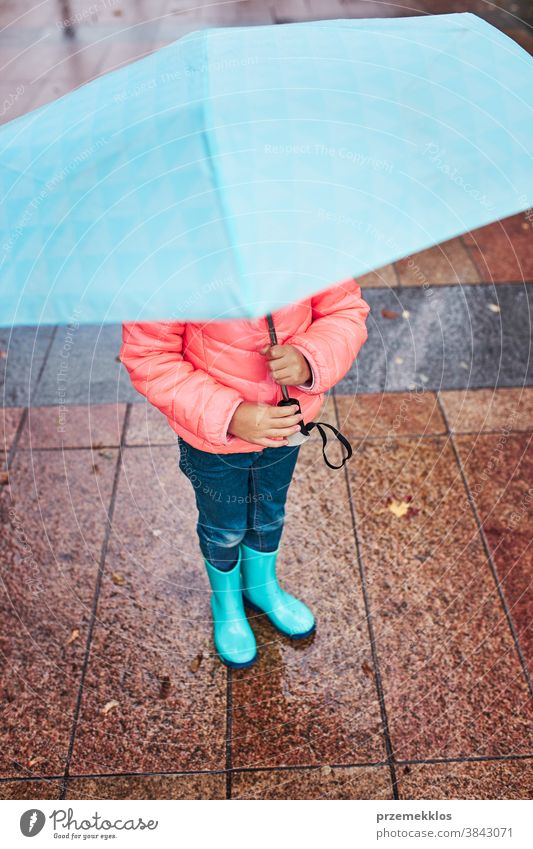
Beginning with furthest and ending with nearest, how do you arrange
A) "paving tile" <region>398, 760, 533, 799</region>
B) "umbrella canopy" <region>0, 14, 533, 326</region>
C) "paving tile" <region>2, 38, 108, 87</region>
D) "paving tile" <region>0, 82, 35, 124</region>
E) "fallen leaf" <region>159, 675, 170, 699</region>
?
"paving tile" <region>2, 38, 108, 87</region>
"paving tile" <region>0, 82, 35, 124</region>
"fallen leaf" <region>159, 675, 170, 699</region>
"paving tile" <region>398, 760, 533, 799</region>
"umbrella canopy" <region>0, 14, 533, 326</region>

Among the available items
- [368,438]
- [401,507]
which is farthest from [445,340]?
[401,507]

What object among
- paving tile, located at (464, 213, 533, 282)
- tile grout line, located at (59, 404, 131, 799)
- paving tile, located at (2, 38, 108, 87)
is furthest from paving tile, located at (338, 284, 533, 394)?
paving tile, located at (2, 38, 108, 87)

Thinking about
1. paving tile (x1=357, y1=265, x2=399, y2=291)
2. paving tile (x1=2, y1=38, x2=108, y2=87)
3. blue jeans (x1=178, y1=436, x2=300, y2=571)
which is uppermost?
paving tile (x1=2, y1=38, x2=108, y2=87)

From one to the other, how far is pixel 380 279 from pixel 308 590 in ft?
7.42

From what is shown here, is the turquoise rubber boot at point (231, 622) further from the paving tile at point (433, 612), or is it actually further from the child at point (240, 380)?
the paving tile at point (433, 612)

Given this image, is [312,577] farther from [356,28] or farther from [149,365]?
[356,28]

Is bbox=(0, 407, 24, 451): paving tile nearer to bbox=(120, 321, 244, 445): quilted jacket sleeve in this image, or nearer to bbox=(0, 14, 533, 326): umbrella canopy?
bbox=(120, 321, 244, 445): quilted jacket sleeve

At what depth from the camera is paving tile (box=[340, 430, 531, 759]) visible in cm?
248

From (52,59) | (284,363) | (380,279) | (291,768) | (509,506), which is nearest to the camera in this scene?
(284,363)

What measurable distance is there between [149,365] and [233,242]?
57 cm

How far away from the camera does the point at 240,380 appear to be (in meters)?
2.02

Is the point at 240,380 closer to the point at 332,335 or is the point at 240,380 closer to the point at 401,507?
the point at 332,335

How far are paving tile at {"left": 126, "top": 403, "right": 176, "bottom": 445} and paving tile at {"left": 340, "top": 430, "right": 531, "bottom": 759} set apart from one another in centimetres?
94

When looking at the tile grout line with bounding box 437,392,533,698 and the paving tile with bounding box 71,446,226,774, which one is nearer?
the paving tile with bounding box 71,446,226,774
